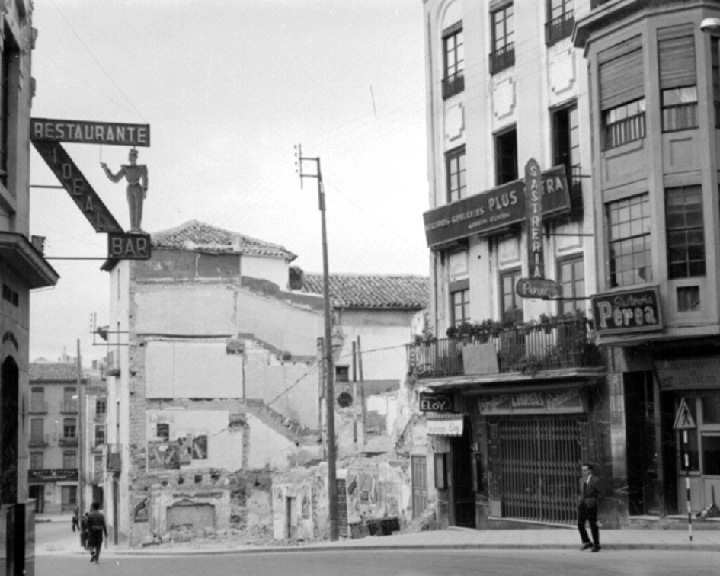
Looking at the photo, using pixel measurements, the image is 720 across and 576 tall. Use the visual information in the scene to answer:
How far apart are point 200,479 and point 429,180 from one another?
21.9 m

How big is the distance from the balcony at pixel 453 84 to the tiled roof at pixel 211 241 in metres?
20.6

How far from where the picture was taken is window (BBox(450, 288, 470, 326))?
32.1 meters

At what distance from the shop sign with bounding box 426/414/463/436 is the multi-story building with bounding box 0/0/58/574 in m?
14.1

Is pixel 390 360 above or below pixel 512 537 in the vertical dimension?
above

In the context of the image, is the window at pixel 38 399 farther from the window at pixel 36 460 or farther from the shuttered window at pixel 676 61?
the shuttered window at pixel 676 61

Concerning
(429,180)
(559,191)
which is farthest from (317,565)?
(429,180)

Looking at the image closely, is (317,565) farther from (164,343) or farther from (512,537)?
(164,343)

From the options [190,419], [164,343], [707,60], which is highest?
[707,60]

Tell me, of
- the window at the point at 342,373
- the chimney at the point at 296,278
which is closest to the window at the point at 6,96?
the window at the point at 342,373

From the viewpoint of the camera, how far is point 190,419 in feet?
166

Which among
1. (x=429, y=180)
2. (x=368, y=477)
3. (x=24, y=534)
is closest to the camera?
(x=24, y=534)

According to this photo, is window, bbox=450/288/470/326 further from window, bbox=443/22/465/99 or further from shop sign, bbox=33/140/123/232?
shop sign, bbox=33/140/123/232

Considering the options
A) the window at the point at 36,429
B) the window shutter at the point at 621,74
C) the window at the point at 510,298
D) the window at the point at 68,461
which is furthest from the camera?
the window at the point at 68,461

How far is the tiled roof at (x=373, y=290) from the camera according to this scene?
179 feet
